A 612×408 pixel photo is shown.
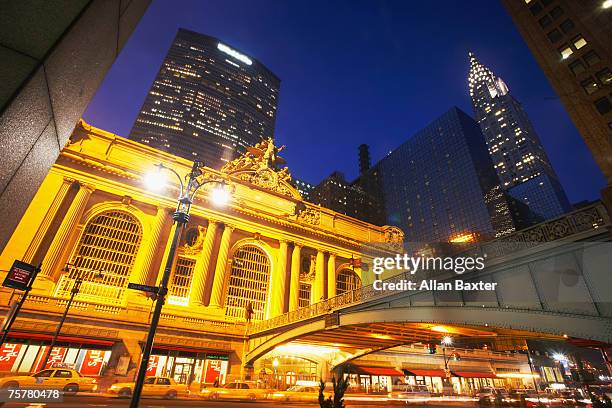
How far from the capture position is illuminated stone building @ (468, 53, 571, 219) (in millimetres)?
122125

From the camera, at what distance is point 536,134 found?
473ft

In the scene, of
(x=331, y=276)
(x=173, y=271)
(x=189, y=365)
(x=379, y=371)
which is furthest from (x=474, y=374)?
(x=173, y=271)

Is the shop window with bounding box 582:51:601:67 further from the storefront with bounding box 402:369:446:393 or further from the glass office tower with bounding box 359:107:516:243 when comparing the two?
the glass office tower with bounding box 359:107:516:243

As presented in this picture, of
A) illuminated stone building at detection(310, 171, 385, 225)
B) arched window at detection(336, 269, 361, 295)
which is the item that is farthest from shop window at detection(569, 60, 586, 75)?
illuminated stone building at detection(310, 171, 385, 225)

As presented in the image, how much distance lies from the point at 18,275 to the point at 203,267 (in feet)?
66.5

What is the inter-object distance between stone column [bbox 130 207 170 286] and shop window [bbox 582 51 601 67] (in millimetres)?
45159

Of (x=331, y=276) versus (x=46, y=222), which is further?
(x=331, y=276)

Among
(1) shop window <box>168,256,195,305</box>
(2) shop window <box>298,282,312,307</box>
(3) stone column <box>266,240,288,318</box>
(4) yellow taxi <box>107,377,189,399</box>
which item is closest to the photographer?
(4) yellow taxi <box>107,377,189,399</box>

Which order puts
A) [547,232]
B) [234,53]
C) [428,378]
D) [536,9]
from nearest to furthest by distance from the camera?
[547,232] < [536,9] < [428,378] < [234,53]

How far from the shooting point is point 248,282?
34438mm

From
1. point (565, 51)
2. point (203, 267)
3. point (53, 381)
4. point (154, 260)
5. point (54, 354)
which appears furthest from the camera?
point (565, 51)

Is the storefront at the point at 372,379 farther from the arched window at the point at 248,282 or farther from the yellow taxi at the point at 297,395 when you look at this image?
the arched window at the point at 248,282

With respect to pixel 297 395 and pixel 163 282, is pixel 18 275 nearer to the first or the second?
pixel 163 282

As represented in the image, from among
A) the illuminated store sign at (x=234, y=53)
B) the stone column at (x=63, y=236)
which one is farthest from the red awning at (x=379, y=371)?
the illuminated store sign at (x=234, y=53)
